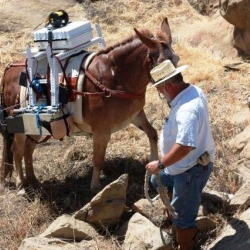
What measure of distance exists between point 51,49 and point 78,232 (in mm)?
2100

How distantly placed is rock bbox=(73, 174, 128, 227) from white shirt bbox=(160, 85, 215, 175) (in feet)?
3.24

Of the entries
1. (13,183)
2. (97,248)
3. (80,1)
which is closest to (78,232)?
(97,248)

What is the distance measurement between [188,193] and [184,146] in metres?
0.57

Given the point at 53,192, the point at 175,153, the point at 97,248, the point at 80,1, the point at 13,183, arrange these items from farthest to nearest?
the point at 80,1
the point at 13,183
the point at 53,192
the point at 97,248
the point at 175,153

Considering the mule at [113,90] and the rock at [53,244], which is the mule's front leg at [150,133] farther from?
the rock at [53,244]

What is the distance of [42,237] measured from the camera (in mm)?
5262

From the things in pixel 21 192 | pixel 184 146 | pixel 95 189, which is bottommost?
pixel 21 192

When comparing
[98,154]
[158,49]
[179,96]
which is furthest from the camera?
[98,154]

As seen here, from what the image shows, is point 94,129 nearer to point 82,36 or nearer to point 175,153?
point 82,36

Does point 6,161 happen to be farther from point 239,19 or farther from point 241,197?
point 239,19

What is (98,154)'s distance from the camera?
254 inches

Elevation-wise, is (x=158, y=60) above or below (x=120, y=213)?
above

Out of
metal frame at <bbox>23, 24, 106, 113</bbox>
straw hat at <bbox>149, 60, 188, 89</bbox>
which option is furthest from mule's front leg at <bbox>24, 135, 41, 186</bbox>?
straw hat at <bbox>149, 60, 188, 89</bbox>

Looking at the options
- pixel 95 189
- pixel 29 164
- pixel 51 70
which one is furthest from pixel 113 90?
pixel 29 164
